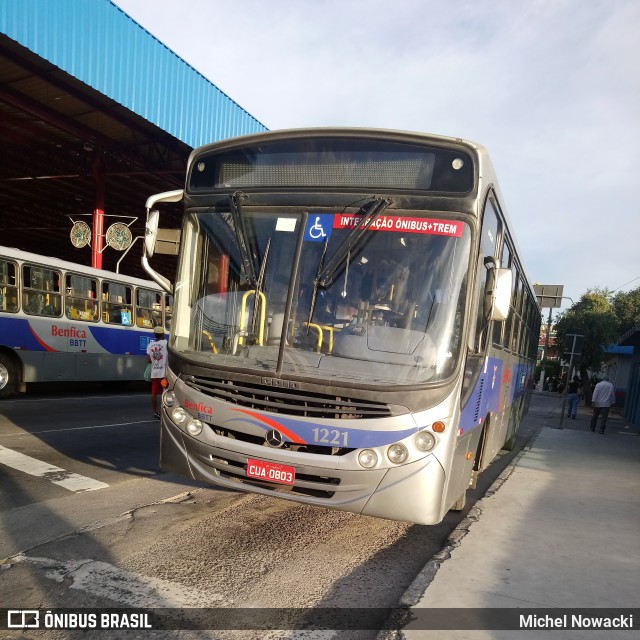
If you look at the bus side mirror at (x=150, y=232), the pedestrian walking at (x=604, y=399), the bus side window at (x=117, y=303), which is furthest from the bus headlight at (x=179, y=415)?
the pedestrian walking at (x=604, y=399)

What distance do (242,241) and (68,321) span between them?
10.7 metres

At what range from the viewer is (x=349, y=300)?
4246mm

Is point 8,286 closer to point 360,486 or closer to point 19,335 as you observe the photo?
point 19,335

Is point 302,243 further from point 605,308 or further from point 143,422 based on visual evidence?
point 605,308

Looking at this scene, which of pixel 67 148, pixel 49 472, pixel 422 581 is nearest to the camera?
pixel 422 581

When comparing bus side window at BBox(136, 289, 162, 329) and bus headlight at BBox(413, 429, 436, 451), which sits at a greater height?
bus side window at BBox(136, 289, 162, 329)

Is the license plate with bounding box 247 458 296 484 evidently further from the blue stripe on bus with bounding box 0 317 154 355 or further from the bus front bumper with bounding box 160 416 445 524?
the blue stripe on bus with bounding box 0 317 154 355

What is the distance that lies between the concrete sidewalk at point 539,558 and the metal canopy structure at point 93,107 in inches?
506

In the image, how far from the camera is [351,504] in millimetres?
3984

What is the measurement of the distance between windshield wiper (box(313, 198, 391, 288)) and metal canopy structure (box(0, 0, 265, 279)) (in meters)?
11.1

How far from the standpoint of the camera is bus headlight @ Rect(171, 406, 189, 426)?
450 cm

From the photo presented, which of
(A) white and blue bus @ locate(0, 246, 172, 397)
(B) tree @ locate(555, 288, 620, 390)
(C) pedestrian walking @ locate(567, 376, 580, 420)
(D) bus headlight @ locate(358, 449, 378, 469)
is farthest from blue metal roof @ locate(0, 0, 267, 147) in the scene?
(B) tree @ locate(555, 288, 620, 390)

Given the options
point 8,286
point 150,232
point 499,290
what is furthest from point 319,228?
point 8,286

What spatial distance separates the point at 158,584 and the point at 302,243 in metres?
2.60
